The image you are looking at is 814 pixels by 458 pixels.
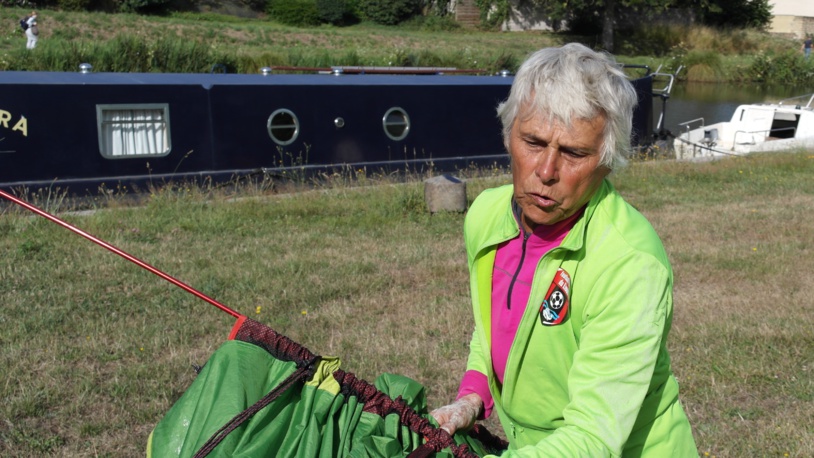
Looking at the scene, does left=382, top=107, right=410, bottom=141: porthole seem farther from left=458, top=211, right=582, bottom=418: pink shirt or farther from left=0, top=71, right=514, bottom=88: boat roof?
left=458, top=211, right=582, bottom=418: pink shirt

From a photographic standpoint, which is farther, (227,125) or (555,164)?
(227,125)

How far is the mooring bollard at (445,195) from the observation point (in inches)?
350

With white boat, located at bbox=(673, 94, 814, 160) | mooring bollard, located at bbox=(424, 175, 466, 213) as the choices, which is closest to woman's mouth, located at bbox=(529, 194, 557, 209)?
mooring bollard, located at bbox=(424, 175, 466, 213)

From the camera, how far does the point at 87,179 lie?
10.1 m

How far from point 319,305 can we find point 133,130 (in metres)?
5.47

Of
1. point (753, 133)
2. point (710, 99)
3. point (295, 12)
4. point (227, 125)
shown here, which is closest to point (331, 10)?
point (295, 12)

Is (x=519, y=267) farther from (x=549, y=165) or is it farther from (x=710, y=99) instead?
(x=710, y=99)

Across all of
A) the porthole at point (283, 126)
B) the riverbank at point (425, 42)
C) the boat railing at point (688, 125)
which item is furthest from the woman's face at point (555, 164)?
the boat railing at point (688, 125)

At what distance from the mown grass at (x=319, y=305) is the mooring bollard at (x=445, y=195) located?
0.40 ft

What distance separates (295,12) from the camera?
4456cm

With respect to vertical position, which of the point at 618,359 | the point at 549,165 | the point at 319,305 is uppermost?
the point at 549,165

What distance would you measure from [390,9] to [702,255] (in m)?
41.1

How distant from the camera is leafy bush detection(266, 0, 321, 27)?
4422 centimetres

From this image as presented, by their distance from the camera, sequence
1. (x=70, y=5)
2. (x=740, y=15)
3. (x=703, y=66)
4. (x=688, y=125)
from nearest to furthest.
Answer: (x=688, y=125) → (x=703, y=66) → (x=70, y=5) → (x=740, y=15)
